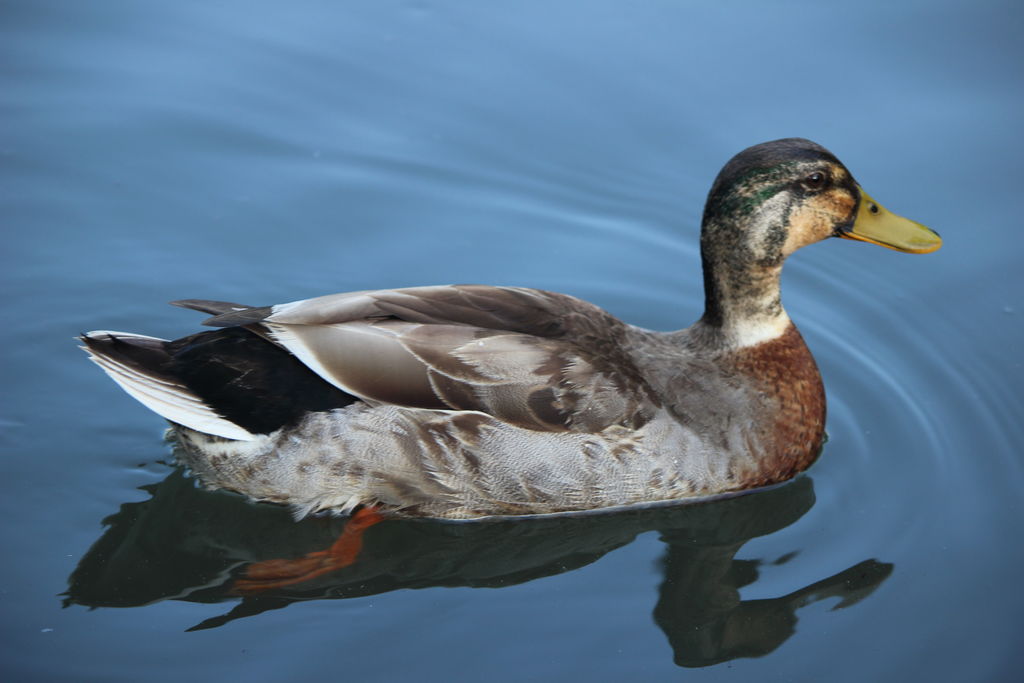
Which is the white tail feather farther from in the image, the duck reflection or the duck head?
the duck head

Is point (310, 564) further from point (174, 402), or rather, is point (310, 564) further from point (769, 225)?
point (769, 225)

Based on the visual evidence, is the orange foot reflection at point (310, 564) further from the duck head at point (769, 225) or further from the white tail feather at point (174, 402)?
the duck head at point (769, 225)

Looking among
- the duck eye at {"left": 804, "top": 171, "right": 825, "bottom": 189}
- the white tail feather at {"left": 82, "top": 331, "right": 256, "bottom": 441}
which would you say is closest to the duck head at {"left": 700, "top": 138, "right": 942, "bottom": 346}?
the duck eye at {"left": 804, "top": 171, "right": 825, "bottom": 189}

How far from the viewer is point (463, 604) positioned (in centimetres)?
545

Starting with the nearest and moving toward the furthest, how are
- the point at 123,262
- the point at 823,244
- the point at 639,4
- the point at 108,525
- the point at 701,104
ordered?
the point at 108,525, the point at 123,262, the point at 823,244, the point at 701,104, the point at 639,4

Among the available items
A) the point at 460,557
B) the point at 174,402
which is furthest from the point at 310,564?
the point at 174,402

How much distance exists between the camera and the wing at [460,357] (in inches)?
222

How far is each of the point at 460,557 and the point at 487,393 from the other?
0.76m

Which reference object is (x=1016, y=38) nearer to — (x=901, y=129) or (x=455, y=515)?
(x=901, y=129)

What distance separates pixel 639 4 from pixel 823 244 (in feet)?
8.18

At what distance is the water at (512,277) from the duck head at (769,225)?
0.90m

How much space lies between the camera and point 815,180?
237 inches

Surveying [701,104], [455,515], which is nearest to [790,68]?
[701,104]

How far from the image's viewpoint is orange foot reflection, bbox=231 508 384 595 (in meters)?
5.55
